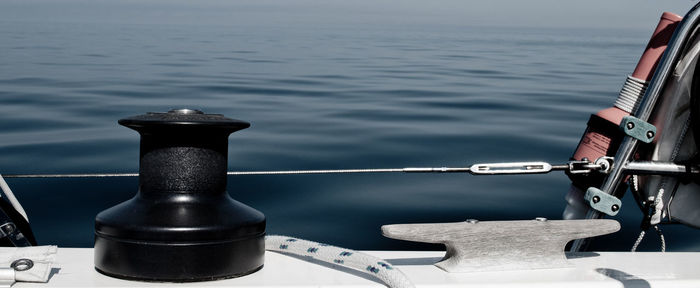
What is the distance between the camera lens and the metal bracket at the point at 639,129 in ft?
7.50

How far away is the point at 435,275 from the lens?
1831mm

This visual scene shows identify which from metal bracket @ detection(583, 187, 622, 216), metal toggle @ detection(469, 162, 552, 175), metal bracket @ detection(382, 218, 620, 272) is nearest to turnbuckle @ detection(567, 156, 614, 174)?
metal bracket @ detection(583, 187, 622, 216)

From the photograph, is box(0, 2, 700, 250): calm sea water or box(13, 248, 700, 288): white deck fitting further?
box(0, 2, 700, 250): calm sea water

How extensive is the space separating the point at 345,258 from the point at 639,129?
1.00m

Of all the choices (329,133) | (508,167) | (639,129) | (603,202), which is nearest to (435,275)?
(508,167)

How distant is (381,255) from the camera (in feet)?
6.75

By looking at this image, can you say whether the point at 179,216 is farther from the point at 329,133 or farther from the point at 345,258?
the point at 329,133

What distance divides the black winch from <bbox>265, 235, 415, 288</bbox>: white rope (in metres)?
0.17

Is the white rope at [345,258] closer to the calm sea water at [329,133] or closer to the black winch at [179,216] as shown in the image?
the black winch at [179,216]

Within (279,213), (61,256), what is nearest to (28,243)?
(61,256)

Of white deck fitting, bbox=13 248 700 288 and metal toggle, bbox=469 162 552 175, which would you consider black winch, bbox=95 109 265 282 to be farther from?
metal toggle, bbox=469 162 552 175

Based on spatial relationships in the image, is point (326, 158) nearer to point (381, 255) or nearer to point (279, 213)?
point (279, 213)

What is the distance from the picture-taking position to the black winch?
1618 mm

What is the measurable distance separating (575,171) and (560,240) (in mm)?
499
